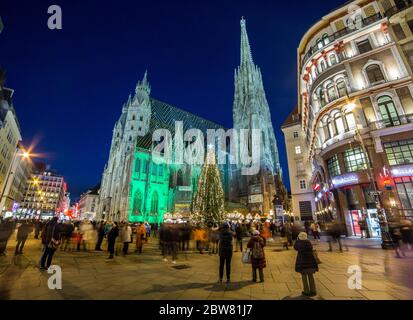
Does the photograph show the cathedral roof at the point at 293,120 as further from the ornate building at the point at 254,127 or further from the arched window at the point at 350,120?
the arched window at the point at 350,120

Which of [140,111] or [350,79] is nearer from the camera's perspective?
[350,79]

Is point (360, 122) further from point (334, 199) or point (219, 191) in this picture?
point (219, 191)

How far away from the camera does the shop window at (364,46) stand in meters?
20.5

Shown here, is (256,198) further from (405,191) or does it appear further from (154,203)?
(405,191)

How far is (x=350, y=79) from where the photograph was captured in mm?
19859

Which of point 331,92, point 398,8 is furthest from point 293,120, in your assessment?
point 398,8

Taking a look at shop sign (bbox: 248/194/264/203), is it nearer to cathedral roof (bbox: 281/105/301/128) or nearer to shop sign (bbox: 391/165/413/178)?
cathedral roof (bbox: 281/105/301/128)

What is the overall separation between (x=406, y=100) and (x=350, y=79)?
476cm

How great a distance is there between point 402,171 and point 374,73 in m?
9.76

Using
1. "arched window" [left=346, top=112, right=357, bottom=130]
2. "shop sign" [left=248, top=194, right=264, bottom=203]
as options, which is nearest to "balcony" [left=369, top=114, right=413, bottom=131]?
"arched window" [left=346, top=112, right=357, bottom=130]

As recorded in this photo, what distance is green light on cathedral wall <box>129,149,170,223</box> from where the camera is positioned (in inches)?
1845

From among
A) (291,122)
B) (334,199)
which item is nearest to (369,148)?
(334,199)

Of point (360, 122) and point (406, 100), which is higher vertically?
point (406, 100)

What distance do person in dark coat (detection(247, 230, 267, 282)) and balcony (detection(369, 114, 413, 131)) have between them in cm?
1742
